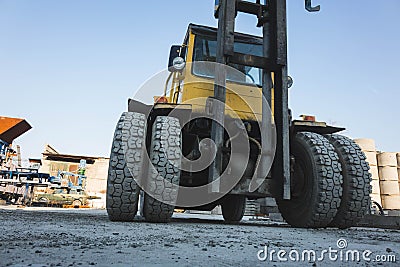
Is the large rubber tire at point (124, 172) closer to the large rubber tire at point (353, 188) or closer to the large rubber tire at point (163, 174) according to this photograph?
the large rubber tire at point (163, 174)

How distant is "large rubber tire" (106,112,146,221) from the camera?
313cm

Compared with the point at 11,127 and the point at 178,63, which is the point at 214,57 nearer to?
the point at 178,63

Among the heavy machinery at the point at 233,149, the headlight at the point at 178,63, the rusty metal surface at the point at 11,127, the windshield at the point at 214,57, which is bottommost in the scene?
the heavy machinery at the point at 233,149

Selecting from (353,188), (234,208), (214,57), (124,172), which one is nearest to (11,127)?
(234,208)

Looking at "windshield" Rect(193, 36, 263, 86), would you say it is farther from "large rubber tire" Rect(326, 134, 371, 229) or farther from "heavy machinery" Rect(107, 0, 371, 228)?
"large rubber tire" Rect(326, 134, 371, 229)

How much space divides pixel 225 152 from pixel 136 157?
0.96 meters

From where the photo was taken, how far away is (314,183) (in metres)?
3.46

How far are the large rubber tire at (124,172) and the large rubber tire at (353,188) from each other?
1975mm

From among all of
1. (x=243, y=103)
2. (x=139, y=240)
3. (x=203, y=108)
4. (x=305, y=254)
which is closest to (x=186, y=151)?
(x=203, y=108)

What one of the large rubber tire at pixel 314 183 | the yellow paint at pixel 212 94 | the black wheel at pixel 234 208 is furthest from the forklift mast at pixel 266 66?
the black wheel at pixel 234 208

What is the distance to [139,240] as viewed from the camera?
1.95 m

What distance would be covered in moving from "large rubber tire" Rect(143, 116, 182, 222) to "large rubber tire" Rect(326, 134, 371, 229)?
1655 millimetres

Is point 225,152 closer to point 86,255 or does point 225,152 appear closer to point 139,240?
point 139,240

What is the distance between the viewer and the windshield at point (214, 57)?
4363mm
